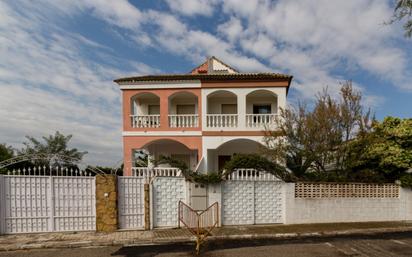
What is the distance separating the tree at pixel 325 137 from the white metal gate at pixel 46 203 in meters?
8.48

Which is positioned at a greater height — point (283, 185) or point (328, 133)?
point (328, 133)

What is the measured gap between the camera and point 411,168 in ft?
35.8

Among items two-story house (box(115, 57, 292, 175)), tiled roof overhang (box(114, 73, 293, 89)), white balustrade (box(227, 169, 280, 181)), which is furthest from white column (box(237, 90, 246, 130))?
white balustrade (box(227, 169, 280, 181))

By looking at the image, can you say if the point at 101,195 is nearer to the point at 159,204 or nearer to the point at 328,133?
the point at 159,204

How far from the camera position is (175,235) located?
8.29 metres

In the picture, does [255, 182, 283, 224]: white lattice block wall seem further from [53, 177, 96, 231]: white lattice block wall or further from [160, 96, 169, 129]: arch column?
[160, 96, 169, 129]: arch column

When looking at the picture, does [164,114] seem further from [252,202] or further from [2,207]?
[2,207]

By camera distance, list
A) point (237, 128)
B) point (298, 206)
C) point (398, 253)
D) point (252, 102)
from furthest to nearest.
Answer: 1. point (252, 102)
2. point (237, 128)
3. point (298, 206)
4. point (398, 253)

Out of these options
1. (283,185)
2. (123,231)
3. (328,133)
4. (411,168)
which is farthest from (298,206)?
(123,231)

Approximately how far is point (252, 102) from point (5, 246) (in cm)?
1404

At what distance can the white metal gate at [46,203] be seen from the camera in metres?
8.49

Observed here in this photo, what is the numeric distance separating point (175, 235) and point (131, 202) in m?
2.17

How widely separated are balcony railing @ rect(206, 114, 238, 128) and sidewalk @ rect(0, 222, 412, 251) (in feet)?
21.6

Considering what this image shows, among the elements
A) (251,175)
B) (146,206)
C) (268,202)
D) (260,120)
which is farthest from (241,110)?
(146,206)
